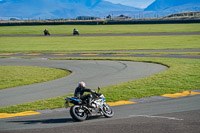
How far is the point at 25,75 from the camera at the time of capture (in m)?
30.2

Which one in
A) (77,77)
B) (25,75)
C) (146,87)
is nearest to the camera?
(146,87)

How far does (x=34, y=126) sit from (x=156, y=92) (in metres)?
8.92

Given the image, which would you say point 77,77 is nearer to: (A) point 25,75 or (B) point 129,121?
(A) point 25,75

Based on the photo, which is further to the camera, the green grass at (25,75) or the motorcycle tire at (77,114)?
the green grass at (25,75)

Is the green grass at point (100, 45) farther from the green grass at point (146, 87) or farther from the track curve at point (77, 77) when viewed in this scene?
the green grass at point (146, 87)

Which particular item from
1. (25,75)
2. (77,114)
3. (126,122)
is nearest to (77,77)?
(25,75)

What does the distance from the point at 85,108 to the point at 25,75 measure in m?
16.2

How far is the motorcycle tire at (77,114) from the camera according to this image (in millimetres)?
14633

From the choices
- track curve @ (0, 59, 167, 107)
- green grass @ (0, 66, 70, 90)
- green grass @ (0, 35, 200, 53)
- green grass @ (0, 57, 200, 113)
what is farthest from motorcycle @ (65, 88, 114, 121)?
green grass @ (0, 35, 200, 53)

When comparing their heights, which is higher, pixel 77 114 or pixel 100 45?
pixel 77 114

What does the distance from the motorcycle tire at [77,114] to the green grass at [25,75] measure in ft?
36.7

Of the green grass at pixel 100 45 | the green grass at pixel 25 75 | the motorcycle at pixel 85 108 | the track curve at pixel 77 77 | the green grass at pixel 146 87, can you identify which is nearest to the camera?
the motorcycle at pixel 85 108

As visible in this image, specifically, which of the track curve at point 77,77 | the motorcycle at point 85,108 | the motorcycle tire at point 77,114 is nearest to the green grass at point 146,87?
the track curve at point 77,77

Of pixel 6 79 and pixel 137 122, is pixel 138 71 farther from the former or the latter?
pixel 137 122
